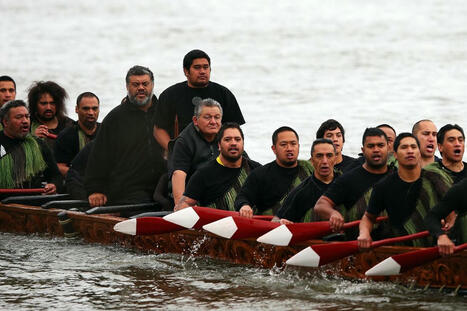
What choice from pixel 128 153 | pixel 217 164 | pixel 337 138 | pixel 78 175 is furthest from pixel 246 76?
pixel 217 164

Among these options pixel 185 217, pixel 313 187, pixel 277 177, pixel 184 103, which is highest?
pixel 184 103

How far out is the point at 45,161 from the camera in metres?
13.3

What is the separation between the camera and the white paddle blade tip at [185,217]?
10961 mm

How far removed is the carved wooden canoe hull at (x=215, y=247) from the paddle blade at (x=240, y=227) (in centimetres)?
29

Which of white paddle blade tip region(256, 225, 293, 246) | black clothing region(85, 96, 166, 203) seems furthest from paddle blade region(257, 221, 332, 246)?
black clothing region(85, 96, 166, 203)

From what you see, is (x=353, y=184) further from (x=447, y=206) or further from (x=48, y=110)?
(x=48, y=110)

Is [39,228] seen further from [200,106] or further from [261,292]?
[261,292]

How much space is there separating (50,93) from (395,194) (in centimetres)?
595

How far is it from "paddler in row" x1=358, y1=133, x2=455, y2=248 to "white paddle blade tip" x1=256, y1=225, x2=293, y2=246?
743 mm

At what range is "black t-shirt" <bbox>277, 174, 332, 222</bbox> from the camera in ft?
34.3

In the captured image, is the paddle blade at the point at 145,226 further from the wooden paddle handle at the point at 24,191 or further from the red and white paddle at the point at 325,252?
the wooden paddle handle at the point at 24,191

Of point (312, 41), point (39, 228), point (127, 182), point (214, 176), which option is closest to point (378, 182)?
point (214, 176)

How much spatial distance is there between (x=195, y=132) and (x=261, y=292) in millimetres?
2080

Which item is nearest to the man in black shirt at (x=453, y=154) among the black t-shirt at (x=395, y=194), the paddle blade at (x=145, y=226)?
the black t-shirt at (x=395, y=194)
